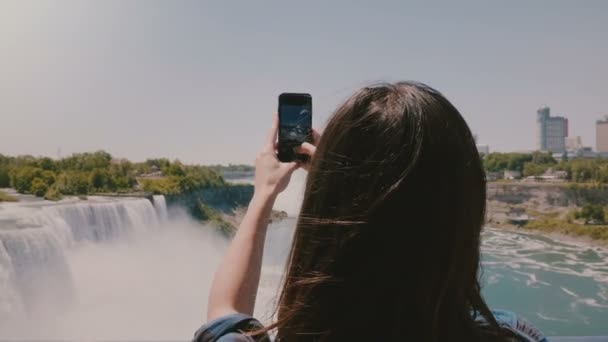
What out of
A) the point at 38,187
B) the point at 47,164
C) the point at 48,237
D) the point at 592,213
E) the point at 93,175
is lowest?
the point at 592,213

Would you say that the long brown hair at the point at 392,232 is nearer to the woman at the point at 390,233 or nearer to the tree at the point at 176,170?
the woman at the point at 390,233

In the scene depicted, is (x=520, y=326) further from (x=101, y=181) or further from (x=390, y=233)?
(x=101, y=181)

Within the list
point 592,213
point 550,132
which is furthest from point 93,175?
point 550,132

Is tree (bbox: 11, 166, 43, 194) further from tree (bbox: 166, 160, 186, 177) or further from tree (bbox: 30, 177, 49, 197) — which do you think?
tree (bbox: 166, 160, 186, 177)

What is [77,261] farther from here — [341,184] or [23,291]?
[341,184]

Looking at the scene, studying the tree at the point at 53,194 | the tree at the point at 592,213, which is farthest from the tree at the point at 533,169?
the tree at the point at 53,194

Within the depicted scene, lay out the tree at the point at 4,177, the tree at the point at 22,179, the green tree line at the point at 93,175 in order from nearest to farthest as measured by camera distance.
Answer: the tree at the point at 4,177 → the tree at the point at 22,179 → the green tree line at the point at 93,175
